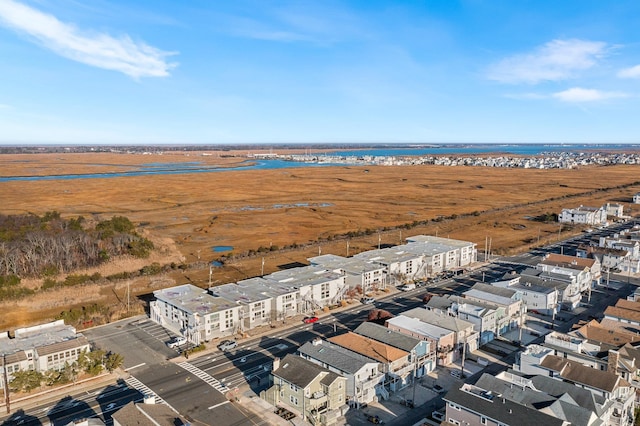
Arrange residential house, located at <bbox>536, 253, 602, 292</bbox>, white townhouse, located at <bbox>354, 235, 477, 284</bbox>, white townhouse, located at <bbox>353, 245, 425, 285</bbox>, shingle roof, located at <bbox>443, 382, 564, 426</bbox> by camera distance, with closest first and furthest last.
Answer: shingle roof, located at <bbox>443, 382, 564, 426</bbox>, residential house, located at <bbox>536, 253, 602, 292</bbox>, white townhouse, located at <bbox>353, 245, 425, 285</bbox>, white townhouse, located at <bbox>354, 235, 477, 284</bbox>

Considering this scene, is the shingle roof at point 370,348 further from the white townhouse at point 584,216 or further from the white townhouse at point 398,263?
the white townhouse at point 584,216

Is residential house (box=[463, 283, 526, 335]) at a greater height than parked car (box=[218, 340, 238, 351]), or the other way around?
residential house (box=[463, 283, 526, 335])

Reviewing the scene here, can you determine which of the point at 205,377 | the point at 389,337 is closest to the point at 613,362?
the point at 389,337

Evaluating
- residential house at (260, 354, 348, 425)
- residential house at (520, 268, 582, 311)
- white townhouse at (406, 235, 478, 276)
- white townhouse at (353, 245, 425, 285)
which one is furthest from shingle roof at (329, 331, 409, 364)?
white townhouse at (406, 235, 478, 276)

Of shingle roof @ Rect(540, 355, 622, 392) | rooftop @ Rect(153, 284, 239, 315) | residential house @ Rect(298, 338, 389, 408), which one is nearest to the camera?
shingle roof @ Rect(540, 355, 622, 392)

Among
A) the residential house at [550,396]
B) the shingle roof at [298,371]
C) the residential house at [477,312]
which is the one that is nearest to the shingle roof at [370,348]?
the shingle roof at [298,371]

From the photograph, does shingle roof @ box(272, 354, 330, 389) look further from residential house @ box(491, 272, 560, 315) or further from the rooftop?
residential house @ box(491, 272, 560, 315)

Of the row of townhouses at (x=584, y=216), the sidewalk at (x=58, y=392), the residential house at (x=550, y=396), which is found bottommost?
the sidewalk at (x=58, y=392)

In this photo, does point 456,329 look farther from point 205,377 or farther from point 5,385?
point 5,385
